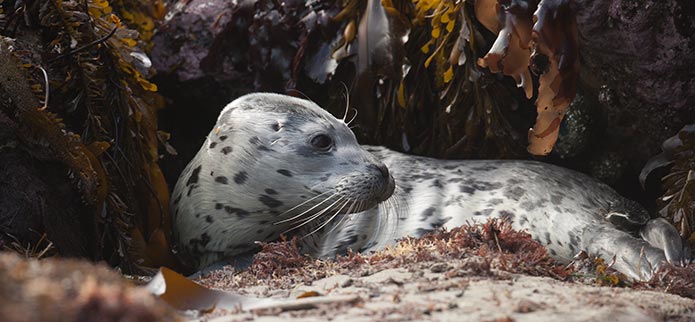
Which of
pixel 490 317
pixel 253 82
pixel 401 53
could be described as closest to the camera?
pixel 490 317

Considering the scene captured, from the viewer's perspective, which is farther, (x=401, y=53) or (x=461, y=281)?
(x=401, y=53)

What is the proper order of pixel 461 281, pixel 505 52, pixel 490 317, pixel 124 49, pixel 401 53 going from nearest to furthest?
1. pixel 490 317
2. pixel 461 281
3. pixel 505 52
4. pixel 124 49
5. pixel 401 53

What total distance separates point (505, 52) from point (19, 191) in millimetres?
2125

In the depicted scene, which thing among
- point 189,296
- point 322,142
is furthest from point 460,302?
point 322,142

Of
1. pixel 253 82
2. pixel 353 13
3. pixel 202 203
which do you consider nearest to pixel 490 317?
pixel 202 203

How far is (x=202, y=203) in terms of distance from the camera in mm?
3801

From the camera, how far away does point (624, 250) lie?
337 centimetres

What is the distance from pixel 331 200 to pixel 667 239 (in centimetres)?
141

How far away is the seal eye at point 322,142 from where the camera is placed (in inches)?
147

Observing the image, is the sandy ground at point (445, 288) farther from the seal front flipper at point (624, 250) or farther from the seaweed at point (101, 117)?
the seaweed at point (101, 117)

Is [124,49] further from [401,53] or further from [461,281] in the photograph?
[461,281]

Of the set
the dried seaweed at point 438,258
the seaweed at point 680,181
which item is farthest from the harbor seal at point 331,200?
the dried seaweed at point 438,258

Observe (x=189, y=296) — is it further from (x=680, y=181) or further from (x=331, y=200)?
(x=680, y=181)

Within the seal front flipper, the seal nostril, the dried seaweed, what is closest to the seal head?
the seal nostril
